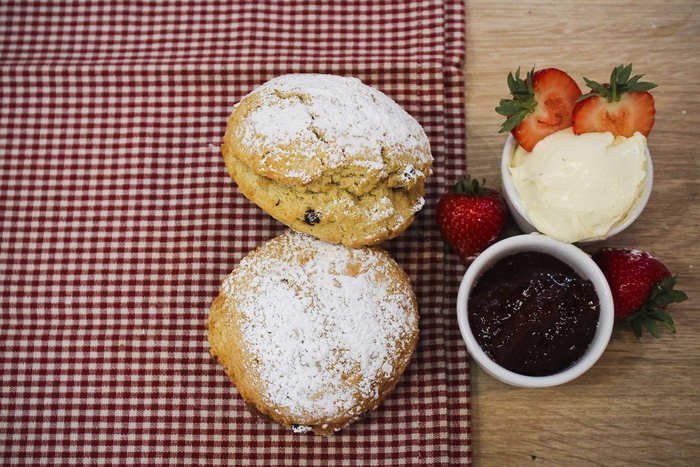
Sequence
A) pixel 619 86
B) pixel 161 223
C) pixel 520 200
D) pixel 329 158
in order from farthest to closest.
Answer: pixel 161 223
pixel 520 200
pixel 619 86
pixel 329 158

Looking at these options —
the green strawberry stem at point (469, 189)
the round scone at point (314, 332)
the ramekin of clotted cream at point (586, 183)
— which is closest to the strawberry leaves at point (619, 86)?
the ramekin of clotted cream at point (586, 183)

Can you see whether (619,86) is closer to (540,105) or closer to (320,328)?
(540,105)

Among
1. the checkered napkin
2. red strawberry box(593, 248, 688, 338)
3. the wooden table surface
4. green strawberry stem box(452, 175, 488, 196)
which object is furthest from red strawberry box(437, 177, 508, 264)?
red strawberry box(593, 248, 688, 338)

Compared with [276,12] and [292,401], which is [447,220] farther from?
[276,12]

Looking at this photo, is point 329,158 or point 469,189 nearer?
point 329,158

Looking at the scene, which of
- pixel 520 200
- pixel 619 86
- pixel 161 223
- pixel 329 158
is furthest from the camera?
pixel 161 223

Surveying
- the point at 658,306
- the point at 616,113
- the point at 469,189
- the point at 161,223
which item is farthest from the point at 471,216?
the point at 161,223

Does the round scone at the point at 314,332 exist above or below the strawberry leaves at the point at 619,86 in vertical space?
below

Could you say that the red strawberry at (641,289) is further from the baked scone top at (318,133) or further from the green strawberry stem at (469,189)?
the baked scone top at (318,133)
